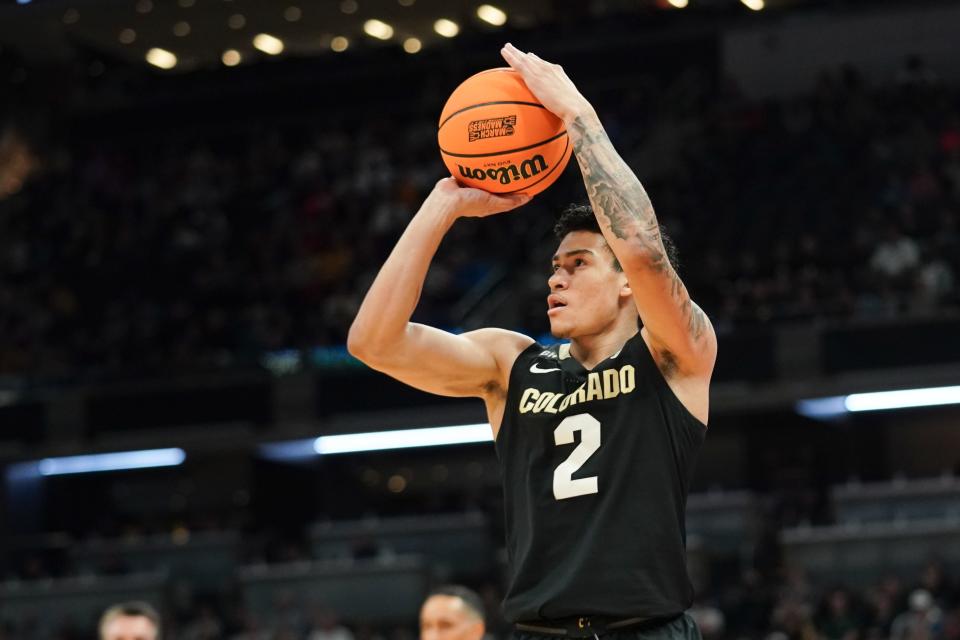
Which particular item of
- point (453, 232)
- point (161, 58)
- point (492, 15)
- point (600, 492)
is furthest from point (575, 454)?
point (161, 58)

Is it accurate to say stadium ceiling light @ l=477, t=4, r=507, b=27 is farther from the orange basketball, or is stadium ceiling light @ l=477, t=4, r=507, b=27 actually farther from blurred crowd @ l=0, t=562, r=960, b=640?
the orange basketball

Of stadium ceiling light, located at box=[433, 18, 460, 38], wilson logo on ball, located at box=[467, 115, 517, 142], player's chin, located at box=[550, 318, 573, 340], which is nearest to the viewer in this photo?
player's chin, located at box=[550, 318, 573, 340]

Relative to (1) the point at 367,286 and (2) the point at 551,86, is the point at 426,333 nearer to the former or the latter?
(2) the point at 551,86

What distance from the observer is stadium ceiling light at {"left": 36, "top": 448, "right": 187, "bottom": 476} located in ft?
76.7

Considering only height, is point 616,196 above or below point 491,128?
below

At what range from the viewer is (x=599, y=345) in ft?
14.8

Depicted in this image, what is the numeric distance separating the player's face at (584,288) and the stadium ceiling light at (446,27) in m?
24.1

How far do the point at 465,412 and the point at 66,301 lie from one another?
24.4ft

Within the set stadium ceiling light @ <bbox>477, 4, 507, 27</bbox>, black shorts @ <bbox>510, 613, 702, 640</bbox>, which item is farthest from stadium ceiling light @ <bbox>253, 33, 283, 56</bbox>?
black shorts @ <bbox>510, 613, 702, 640</bbox>

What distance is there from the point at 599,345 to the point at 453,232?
19.3m

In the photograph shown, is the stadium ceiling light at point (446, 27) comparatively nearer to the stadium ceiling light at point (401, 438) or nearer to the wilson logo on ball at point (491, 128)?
the stadium ceiling light at point (401, 438)

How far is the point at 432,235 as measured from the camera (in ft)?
14.7

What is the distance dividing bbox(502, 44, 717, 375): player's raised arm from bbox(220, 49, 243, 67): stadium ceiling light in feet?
86.3

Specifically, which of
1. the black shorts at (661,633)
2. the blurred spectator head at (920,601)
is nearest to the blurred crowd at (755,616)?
the blurred spectator head at (920,601)
